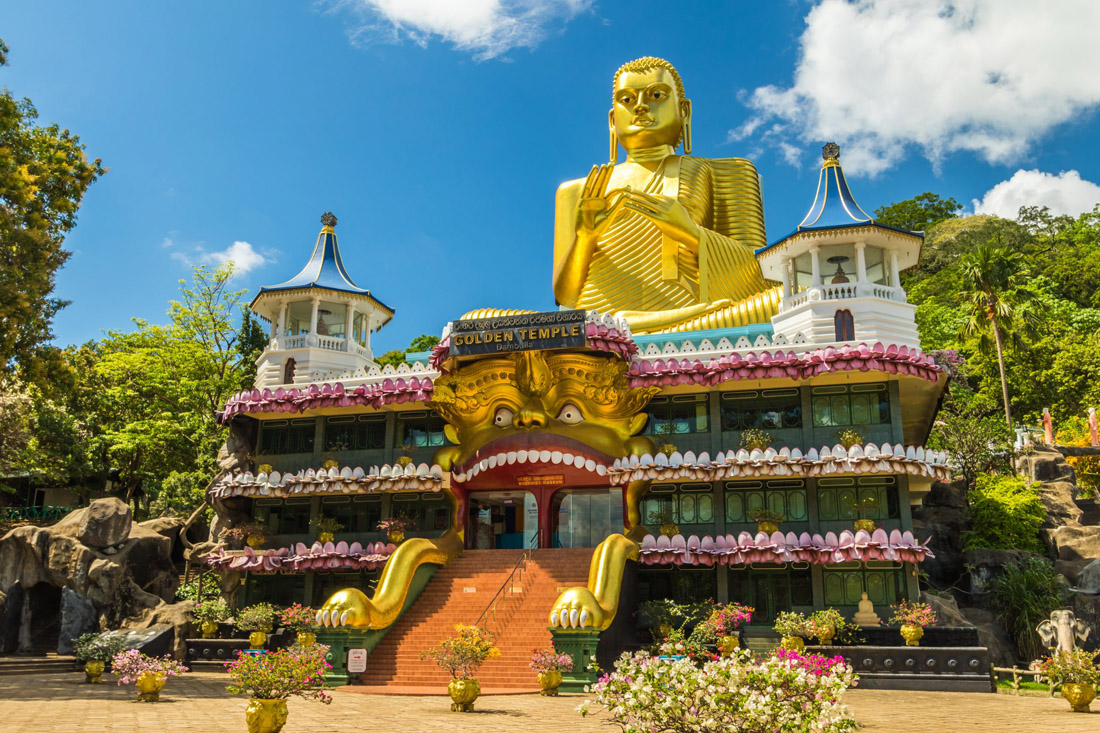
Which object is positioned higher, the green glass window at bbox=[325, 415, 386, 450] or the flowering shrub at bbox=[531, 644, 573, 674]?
the green glass window at bbox=[325, 415, 386, 450]

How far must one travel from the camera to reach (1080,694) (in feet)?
48.5

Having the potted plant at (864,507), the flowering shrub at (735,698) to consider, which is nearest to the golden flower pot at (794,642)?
the potted plant at (864,507)

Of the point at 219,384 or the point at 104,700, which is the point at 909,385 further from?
the point at 219,384

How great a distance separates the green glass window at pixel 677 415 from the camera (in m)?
25.4

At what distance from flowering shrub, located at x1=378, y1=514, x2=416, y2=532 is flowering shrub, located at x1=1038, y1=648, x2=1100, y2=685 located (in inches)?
654

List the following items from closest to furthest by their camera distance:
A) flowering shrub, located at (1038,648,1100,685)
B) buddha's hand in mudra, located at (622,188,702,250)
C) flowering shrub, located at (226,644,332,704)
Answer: flowering shrub, located at (226,644,332,704)
flowering shrub, located at (1038,648,1100,685)
buddha's hand in mudra, located at (622,188,702,250)

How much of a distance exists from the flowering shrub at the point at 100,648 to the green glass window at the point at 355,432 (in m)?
9.70

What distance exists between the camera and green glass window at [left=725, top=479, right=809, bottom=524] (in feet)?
78.5

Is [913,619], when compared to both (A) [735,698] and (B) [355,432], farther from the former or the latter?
(B) [355,432]

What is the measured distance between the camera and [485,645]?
16328 millimetres

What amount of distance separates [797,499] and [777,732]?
1693 cm

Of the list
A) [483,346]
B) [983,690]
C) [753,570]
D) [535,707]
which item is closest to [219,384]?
[483,346]

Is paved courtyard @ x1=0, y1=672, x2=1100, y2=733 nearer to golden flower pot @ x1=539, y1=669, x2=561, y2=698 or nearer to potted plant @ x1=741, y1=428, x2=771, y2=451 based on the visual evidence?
Result: golden flower pot @ x1=539, y1=669, x2=561, y2=698

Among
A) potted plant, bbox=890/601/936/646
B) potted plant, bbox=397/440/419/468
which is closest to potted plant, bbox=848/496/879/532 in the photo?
potted plant, bbox=890/601/936/646
